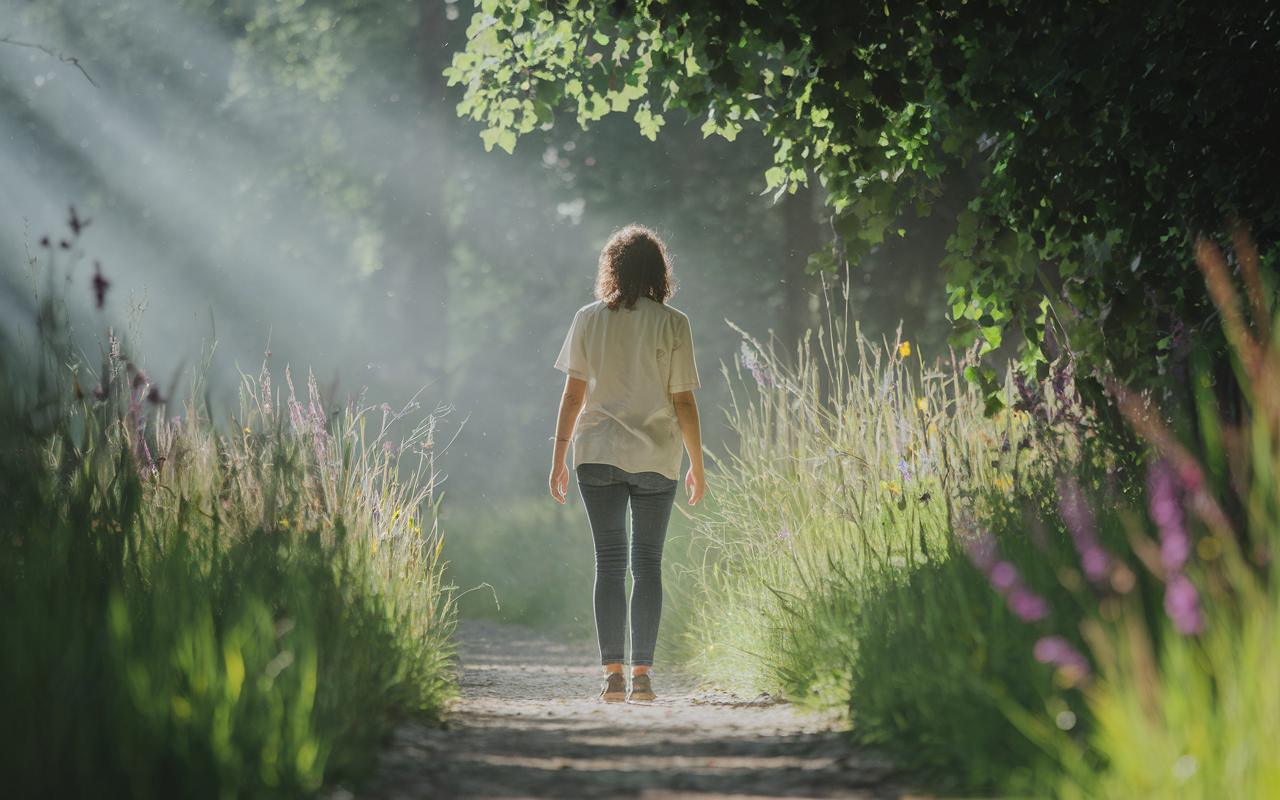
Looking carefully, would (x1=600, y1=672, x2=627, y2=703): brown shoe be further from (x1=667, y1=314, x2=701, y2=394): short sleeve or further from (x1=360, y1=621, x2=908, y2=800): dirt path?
(x1=667, y1=314, x2=701, y2=394): short sleeve

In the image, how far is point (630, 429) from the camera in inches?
145

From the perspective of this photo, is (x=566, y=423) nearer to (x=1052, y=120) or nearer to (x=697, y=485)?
(x=697, y=485)

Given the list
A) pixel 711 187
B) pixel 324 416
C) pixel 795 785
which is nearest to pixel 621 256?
pixel 324 416

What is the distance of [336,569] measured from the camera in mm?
3025

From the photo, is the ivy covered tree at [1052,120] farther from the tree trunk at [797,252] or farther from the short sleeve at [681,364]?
the tree trunk at [797,252]


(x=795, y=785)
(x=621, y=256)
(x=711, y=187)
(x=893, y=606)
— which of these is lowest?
(x=795, y=785)

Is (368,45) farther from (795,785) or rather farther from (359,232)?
(795,785)

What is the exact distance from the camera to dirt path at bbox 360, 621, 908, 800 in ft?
6.79

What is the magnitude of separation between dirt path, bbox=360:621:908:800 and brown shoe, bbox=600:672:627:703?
0.26ft

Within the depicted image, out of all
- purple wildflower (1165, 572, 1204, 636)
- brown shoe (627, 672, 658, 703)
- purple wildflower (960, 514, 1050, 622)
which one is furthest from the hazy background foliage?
purple wildflower (1165, 572, 1204, 636)

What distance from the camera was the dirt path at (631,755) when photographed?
207cm

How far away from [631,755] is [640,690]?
1263mm

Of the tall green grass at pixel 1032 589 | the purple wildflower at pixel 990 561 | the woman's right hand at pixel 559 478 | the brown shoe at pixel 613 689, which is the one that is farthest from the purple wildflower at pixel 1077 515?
the woman's right hand at pixel 559 478

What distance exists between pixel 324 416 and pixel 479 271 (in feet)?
48.6
